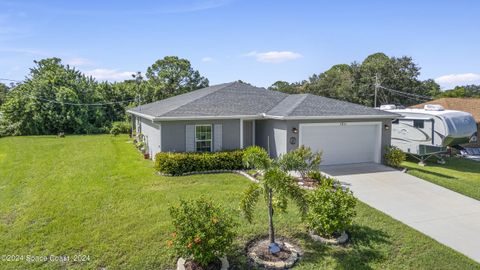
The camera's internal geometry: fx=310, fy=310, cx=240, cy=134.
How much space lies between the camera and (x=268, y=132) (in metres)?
16.3

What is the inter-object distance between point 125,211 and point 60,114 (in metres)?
28.5

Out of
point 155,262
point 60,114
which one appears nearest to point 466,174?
point 155,262

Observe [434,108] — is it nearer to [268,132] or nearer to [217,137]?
[268,132]

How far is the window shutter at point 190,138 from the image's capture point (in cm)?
1517

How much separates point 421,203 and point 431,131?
380 inches

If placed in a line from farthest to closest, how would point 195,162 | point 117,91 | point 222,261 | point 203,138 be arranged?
1. point 117,91
2. point 203,138
3. point 195,162
4. point 222,261

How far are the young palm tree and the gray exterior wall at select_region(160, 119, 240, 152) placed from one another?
848 centimetres

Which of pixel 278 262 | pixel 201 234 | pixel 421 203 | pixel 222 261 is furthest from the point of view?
pixel 421 203

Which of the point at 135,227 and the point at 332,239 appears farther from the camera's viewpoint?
the point at 135,227

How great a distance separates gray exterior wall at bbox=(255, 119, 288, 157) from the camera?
607 inches

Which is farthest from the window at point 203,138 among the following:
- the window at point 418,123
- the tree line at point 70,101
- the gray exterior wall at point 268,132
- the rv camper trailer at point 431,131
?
the tree line at point 70,101

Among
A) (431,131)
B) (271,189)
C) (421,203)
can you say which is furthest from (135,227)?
(431,131)

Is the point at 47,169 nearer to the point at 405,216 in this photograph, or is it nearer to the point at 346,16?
the point at 405,216

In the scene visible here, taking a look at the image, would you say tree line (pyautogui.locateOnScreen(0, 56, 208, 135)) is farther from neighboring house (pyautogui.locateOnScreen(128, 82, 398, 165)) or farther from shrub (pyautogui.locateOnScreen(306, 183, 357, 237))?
shrub (pyautogui.locateOnScreen(306, 183, 357, 237))
